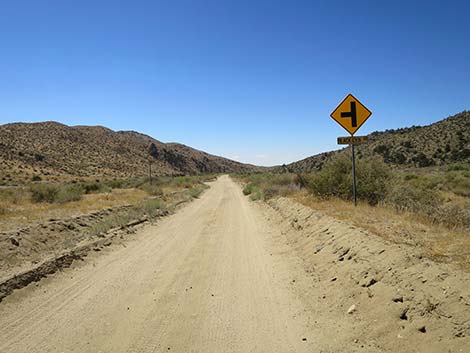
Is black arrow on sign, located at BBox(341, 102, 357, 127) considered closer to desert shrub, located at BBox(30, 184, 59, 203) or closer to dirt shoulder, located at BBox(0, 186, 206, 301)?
dirt shoulder, located at BBox(0, 186, 206, 301)

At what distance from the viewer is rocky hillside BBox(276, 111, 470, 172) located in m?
47.6

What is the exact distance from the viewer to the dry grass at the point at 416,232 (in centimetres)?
596

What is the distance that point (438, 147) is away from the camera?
2031 inches

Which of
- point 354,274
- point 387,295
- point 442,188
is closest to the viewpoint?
point 387,295

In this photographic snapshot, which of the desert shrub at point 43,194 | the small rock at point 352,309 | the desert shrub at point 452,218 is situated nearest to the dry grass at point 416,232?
the desert shrub at point 452,218

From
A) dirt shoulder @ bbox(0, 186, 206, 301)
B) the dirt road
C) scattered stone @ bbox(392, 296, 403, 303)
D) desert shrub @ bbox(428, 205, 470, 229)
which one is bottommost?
the dirt road

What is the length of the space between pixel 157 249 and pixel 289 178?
2435 centimetres

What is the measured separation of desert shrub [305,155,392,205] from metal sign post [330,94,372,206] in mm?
3247

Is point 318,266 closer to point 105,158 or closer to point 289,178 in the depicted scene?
point 289,178

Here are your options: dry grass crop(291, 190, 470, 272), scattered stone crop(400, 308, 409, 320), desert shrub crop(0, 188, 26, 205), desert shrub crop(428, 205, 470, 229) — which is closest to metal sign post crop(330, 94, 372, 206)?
dry grass crop(291, 190, 470, 272)

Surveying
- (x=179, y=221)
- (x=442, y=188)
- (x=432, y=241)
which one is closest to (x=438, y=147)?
(x=442, y=188)

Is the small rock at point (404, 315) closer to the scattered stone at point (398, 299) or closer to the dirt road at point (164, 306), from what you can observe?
the scattered stone at point (398, 299)

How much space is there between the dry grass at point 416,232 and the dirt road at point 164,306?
7.97 ft

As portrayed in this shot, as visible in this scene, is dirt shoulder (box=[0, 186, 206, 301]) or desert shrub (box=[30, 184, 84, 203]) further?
desert shrub (box=[30, 184, 84, 203])
